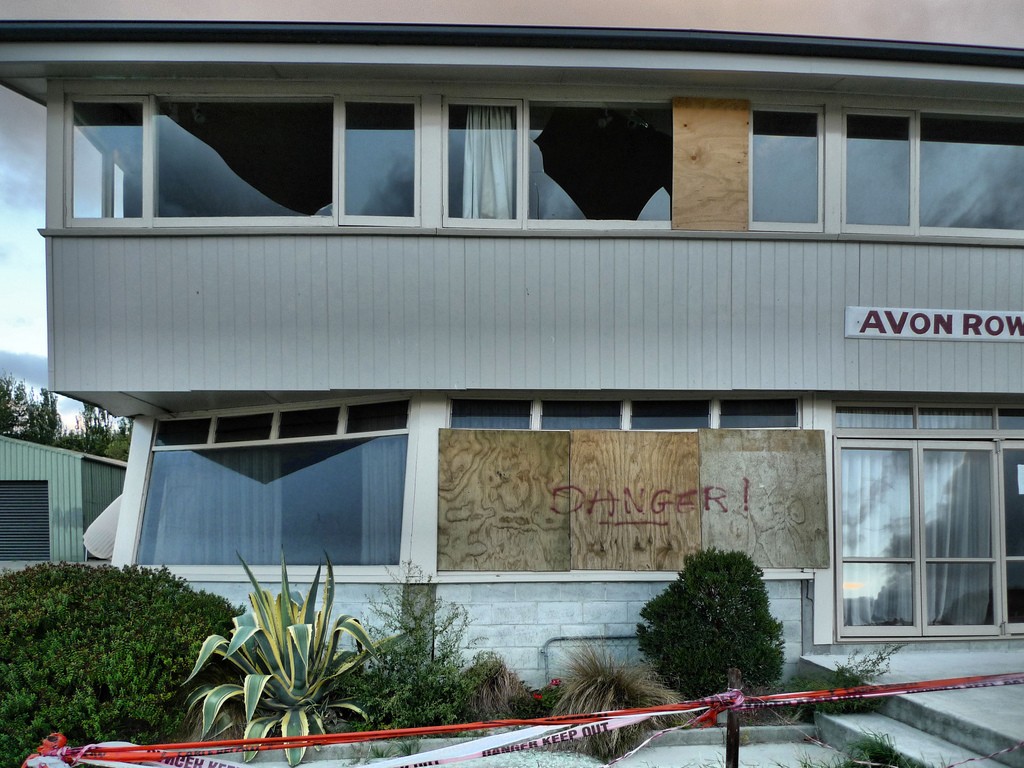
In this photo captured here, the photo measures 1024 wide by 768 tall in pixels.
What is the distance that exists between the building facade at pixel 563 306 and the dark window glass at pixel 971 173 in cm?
9

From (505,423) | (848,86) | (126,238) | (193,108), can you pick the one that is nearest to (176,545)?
(126,238)

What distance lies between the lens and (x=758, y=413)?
7.64 meters

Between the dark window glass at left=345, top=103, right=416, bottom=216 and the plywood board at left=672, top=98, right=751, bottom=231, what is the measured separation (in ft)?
8.52

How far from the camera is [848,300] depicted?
755 cm

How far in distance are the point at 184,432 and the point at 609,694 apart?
17.2ft

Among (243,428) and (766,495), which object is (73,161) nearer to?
(243,428)

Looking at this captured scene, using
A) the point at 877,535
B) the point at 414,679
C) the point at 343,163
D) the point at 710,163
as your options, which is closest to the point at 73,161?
the point at 343,163

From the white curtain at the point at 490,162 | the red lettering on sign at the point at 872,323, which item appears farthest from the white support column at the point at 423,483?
the red lettering on sign at the point at 872,323

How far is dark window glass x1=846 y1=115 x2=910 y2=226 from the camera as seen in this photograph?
7.76 metres

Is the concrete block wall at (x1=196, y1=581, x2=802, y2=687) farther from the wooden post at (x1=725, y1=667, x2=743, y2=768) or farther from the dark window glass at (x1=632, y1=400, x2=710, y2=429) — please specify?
the wooden post at (x1=725, y1=667, x2=743, y2=768)

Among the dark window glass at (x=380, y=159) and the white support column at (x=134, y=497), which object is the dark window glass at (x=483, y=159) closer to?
the dark window glass at (x=380, y=159)

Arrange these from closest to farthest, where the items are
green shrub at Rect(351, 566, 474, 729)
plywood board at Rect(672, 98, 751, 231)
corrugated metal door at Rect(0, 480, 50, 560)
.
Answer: green shrub at Rect(351, 566, 474, 729) → plywood board at Rect(672, 98, 751, 231) → corrugated metal door at Rect(0, 480, 50, 560)

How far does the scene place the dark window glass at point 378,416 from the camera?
7.57m

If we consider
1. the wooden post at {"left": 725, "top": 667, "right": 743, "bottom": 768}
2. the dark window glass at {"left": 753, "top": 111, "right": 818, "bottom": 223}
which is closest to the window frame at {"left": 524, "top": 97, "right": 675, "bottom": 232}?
the dark window glass at {"left": 753, "top": 111, "right": 818, "bottom": 223}
